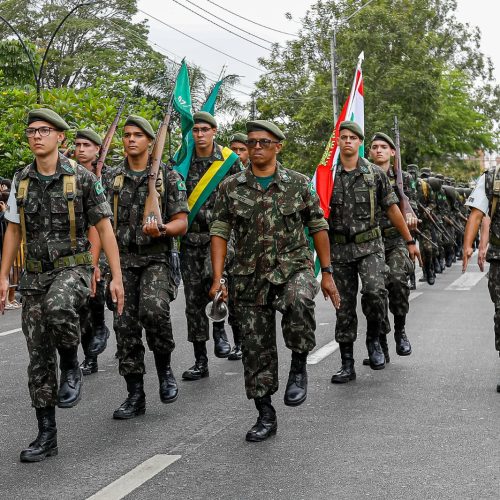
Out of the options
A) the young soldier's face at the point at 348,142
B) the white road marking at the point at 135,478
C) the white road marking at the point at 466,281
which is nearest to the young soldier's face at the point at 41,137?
the white road marking at the point at 135,478

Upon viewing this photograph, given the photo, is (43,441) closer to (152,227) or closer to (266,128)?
(152,227)

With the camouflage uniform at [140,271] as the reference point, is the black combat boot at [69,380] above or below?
below

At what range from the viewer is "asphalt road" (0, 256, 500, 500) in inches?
203

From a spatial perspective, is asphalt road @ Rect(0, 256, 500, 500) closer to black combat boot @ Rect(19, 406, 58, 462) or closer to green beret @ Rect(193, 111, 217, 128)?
black combat boot @ Rect(19, 406, 58, 462)

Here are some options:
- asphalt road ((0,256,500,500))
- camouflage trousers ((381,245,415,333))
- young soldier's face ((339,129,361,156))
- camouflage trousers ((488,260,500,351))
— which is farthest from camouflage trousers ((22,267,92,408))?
camouflage trousers ((381,245,415,333))

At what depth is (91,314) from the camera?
9.04 metres

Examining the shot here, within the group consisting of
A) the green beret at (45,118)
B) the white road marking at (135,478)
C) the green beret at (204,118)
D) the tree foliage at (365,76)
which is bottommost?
the white road marking at (135,478)

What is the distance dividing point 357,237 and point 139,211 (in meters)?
1.93

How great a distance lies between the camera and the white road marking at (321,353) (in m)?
9.09

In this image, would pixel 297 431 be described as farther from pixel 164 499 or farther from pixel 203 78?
pixel 203 78

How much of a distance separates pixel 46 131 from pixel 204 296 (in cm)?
288

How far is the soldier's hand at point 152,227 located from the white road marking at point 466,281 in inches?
431

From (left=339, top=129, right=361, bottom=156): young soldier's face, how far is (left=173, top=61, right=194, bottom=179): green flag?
1202 mm

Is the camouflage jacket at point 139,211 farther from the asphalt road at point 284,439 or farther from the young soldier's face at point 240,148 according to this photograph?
the young soldier's face at point 240,148
